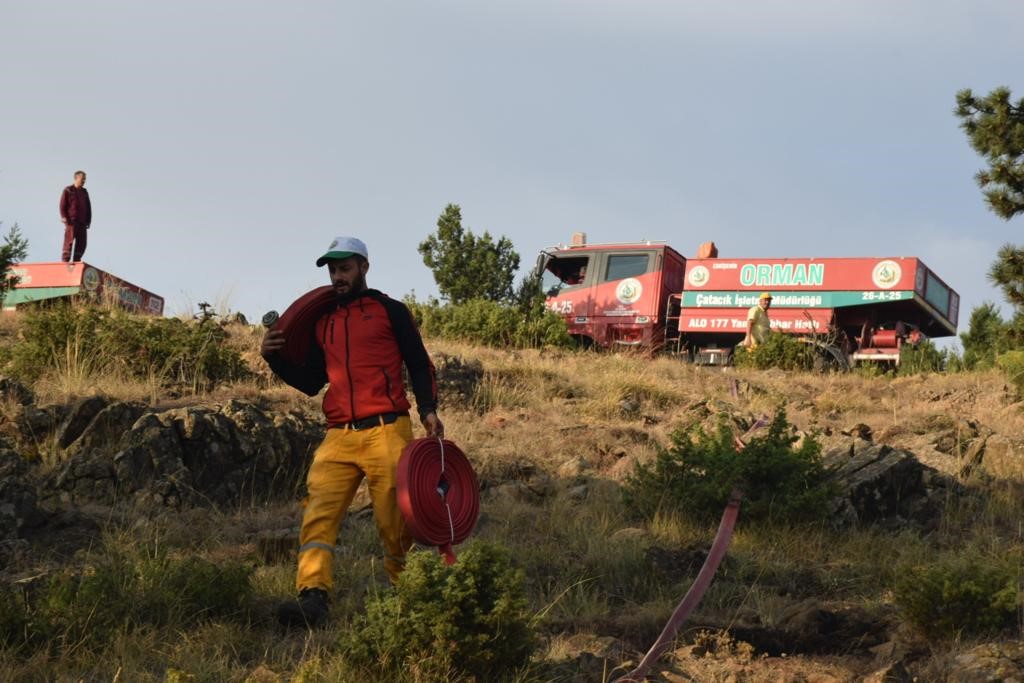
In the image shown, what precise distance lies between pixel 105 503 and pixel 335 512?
2.85 meters

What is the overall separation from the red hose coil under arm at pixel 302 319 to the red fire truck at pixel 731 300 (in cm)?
1367

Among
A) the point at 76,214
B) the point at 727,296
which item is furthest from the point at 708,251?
the point at 76,214

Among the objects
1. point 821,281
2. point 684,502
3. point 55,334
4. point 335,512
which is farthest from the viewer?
point 821,281

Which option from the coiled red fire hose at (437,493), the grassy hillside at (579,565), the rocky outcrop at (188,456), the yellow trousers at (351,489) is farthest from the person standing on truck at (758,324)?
the yellow trousers at (351,489)

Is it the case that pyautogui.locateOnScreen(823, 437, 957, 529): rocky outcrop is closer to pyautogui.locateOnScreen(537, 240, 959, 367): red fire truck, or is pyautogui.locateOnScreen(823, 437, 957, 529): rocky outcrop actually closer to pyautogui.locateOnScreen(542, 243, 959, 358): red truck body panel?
pyautogui.locateOnScreen(537, 240, 959, 367): red fire truck

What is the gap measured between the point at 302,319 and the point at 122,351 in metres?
5.91

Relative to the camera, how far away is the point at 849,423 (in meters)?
12.5

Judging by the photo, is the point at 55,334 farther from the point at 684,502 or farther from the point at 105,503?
the point at 684,502

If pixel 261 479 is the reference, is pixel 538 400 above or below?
above

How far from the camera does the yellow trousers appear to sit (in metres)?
5.89

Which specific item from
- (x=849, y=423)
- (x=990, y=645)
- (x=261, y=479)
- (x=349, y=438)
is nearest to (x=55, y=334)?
(x=261, y=479)

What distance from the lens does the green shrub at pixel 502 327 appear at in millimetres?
18828

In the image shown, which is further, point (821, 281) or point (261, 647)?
point (821, 281)

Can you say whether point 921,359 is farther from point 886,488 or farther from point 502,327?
point 886,488
